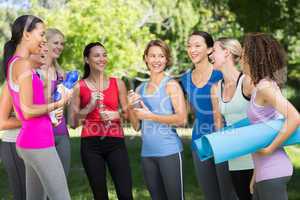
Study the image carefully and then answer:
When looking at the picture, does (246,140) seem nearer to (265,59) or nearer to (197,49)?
(265,59)

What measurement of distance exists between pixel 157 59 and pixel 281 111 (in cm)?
170

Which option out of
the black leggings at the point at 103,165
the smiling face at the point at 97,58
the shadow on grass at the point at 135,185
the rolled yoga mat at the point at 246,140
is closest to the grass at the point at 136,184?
the shadow on grass at the point at 135,185

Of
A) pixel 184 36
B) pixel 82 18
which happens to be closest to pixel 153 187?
pixel 82 18

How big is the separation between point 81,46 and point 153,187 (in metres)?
16.9

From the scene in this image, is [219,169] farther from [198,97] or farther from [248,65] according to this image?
[248,65]

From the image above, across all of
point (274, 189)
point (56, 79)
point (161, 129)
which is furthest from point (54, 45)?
point (274, 189)

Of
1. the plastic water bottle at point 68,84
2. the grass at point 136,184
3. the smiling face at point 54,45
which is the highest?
the smiling face at point 54,45

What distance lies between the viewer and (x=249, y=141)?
11.4ft

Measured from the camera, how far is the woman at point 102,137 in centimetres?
512

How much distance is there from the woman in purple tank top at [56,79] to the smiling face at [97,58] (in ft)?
1.00

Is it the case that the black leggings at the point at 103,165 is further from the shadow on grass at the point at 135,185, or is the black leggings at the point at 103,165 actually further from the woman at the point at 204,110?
the shadow on grass at the point at 135,185

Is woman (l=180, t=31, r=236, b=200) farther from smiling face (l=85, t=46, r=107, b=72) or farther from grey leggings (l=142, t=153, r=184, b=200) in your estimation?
smiling face (l=85, t=46, r=107, b=72)

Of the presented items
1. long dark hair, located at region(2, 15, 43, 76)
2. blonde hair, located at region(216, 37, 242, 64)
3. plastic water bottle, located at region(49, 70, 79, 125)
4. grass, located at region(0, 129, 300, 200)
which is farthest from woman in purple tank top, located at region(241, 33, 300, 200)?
grass, located at region(0, 129, 300, 200)

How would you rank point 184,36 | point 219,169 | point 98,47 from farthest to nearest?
1. point 184,36
2. point 98,47
3. point 219,169
